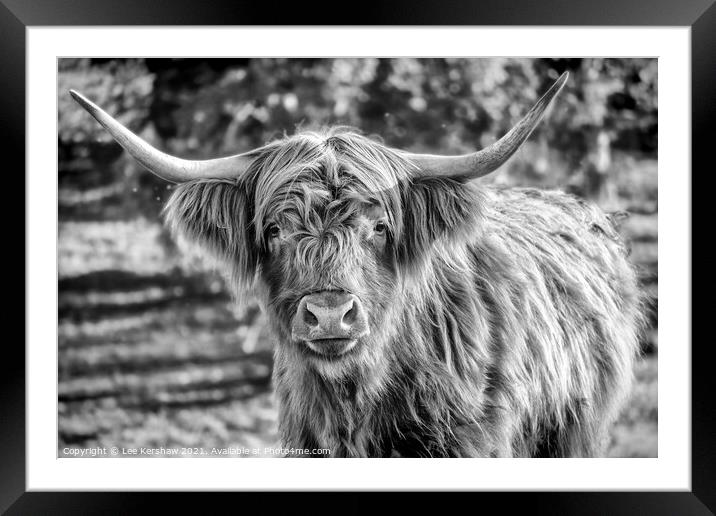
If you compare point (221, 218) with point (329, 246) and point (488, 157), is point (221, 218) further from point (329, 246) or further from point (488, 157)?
point (488, 157)

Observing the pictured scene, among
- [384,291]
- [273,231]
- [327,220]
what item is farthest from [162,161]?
[384,291]

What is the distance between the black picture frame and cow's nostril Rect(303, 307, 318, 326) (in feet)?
2.50

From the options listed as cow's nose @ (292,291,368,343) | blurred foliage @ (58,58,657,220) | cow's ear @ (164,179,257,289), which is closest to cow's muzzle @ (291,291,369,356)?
cow's nose @ (292,291,368,343)

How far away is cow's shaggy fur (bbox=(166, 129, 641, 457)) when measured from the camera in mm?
2615

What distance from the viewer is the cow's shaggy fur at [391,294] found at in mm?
2615

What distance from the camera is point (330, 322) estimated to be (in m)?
2.39

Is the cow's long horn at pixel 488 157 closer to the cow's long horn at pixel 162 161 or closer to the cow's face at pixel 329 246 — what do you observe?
the cow's face at pixel 329 246
